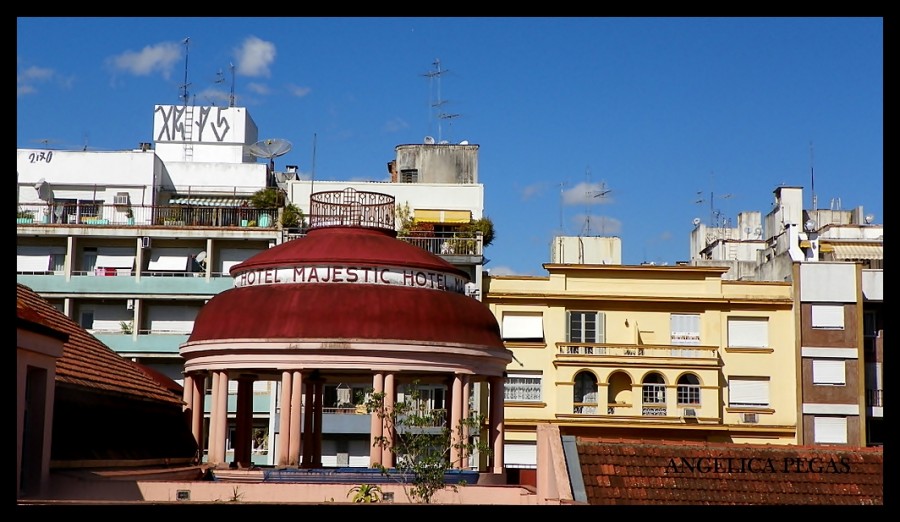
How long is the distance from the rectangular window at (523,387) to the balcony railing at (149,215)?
15395 millimetres

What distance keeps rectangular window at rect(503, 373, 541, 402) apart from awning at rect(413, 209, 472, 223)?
10481 millimetres

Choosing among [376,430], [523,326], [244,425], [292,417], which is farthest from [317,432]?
[523,326]

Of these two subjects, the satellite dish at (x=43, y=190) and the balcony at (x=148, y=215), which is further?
the satellite dish at (x=43, y=190)

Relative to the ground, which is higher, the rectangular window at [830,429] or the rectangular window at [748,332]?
the rectangular window at [748,332]

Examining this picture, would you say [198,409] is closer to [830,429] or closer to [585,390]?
[585,390]

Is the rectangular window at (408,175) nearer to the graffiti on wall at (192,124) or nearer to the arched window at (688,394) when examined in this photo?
the graffiti on wall at (192,124)

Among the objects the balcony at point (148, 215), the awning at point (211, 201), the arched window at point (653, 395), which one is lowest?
the arched window at point (653, 395)

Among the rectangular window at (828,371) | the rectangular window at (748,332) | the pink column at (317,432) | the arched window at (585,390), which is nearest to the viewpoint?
the pink column at (317,432)

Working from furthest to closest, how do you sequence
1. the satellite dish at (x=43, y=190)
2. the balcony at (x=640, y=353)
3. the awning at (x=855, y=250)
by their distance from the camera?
the awning at (x=855, y=250), the satellite dish at (x=43, y=190), the balcony at (x=640, y=353)

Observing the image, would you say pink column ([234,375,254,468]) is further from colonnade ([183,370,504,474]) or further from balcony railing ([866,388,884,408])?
balcony railing ([866,388,884,408])

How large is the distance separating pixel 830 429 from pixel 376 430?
34.0 meters

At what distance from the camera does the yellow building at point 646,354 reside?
210 ft

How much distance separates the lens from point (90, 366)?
116ft

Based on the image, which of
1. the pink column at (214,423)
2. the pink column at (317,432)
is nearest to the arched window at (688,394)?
the pink column at (317,432)
